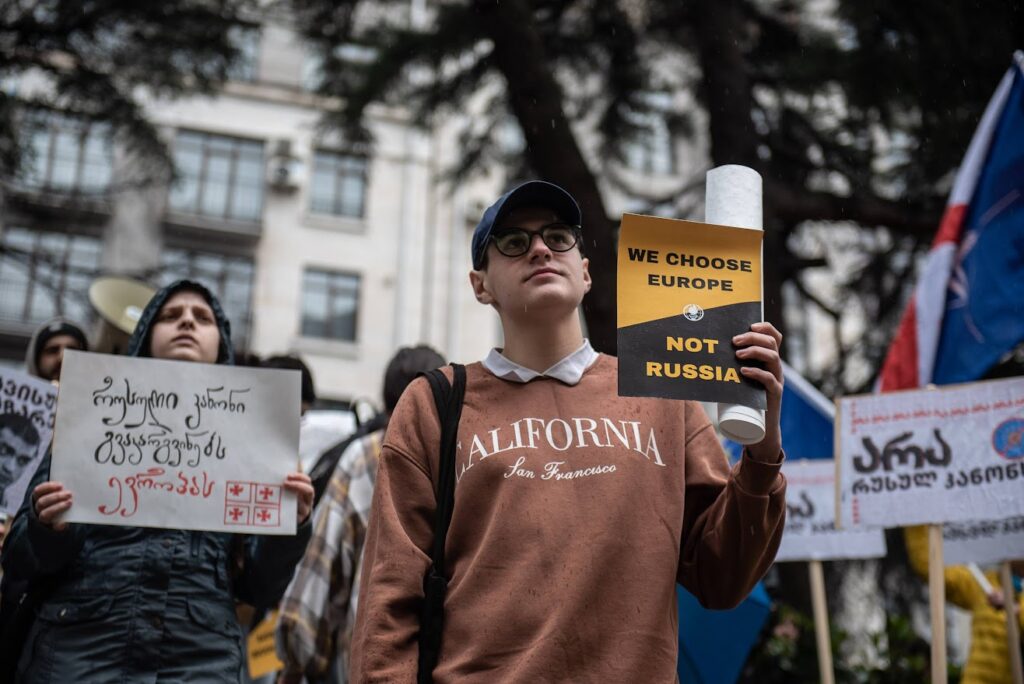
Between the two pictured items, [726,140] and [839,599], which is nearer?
[726,140]

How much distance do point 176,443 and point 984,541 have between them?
3.11 meters

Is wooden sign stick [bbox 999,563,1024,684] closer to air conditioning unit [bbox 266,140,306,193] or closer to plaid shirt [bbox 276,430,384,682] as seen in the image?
plaid shirt [bbox 276,430,384,682]

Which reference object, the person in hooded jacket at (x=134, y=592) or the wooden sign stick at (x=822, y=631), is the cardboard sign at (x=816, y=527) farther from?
the person in hooded jacket at (x=134, y=592)

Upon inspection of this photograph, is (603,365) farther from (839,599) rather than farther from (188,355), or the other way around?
(839,599)

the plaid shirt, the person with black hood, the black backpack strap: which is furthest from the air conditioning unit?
the black backpack strap

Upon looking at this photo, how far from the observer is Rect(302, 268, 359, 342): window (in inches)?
977

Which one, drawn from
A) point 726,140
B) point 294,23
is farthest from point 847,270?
point 294,23

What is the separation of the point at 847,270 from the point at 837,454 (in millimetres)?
6273

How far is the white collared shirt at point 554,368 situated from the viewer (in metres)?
2.77

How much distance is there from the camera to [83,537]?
3.31m

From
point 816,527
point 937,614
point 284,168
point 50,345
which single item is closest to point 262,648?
point 50,345

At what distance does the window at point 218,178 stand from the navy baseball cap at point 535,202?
23.1 m

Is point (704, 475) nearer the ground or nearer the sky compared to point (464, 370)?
nearer the ground

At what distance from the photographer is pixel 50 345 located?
4.91 metres
